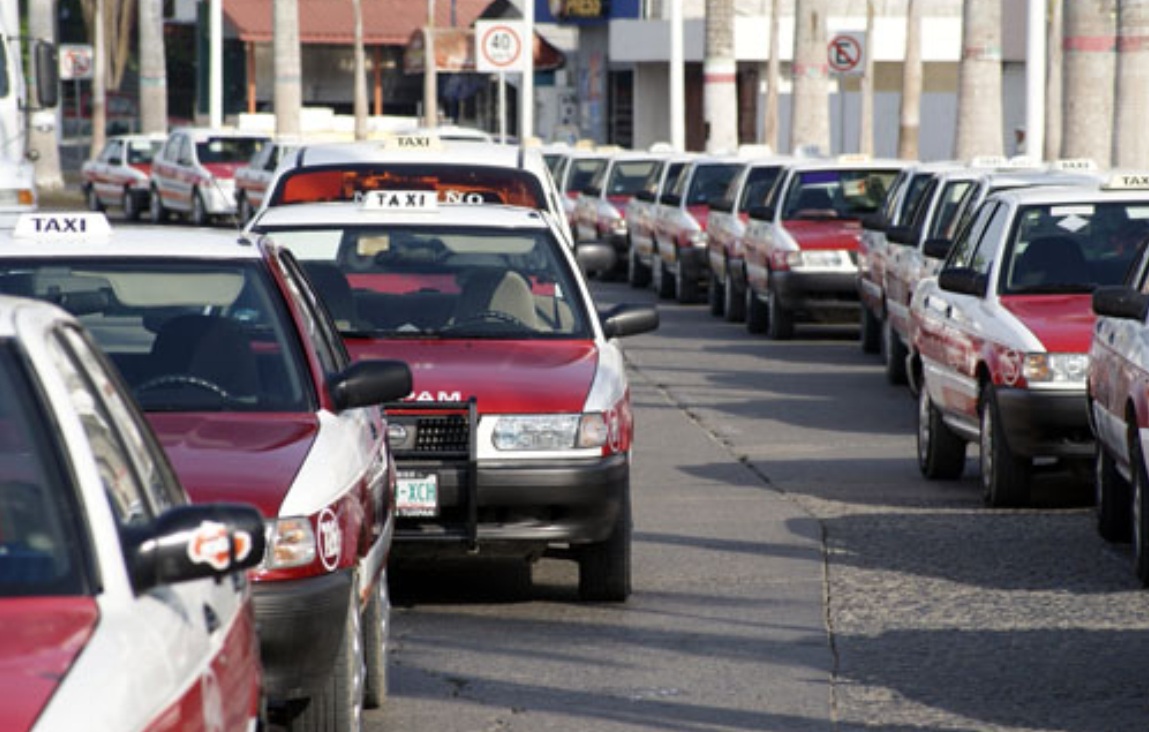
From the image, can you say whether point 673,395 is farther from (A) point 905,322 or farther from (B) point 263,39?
(B) point 263,39

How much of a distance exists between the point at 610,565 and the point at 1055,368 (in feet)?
12.2

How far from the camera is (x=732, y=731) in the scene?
878cm

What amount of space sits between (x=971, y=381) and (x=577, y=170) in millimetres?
28390

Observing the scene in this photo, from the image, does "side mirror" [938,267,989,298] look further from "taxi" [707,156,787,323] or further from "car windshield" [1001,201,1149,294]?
"taxi" [707,156,787,323]

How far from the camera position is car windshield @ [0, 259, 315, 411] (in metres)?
8.44

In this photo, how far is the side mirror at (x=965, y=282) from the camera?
1498 centimetres

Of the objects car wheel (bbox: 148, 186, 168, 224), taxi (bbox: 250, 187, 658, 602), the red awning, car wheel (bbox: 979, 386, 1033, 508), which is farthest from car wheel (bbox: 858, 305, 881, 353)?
the red awning

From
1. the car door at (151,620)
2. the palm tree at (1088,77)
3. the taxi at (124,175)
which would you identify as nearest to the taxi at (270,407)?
the car door at (151,620)

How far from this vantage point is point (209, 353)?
28.2 feet

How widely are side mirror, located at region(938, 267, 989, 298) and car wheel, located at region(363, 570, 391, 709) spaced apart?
6582 mm

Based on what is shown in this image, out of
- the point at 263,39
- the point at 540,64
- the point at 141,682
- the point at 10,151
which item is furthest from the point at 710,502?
the point at 263,39

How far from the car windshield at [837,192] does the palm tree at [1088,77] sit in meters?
2.40

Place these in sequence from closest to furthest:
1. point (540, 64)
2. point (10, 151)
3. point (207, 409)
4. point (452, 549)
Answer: point (207, 409)
point (452, 549)
point (10, 151)
point (540, 64)

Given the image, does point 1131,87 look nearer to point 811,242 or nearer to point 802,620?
point 811,242
